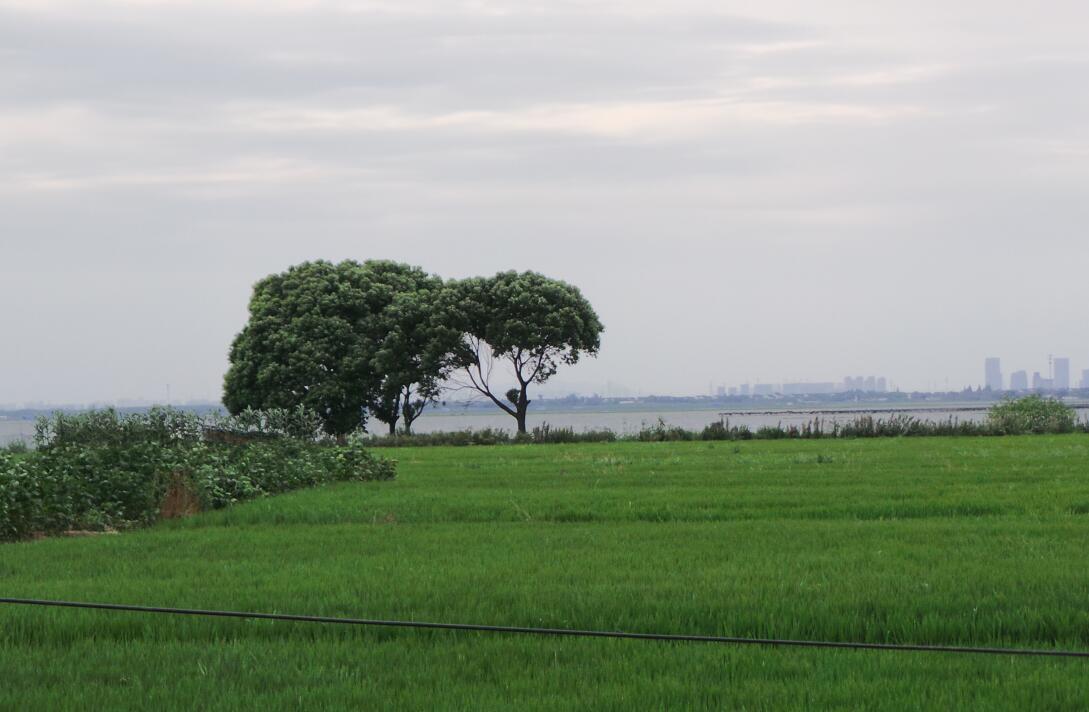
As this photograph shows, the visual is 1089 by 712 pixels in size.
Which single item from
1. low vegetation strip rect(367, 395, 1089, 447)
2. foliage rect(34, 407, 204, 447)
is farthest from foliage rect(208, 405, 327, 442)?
low vegetation strip rect(367, 395, 1089, 447)

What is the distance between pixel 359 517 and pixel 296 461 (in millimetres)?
7696

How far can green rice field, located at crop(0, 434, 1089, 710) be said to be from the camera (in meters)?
8.09

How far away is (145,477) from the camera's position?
2066 centimetres

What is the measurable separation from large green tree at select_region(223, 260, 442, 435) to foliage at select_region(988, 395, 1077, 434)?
95.3ft

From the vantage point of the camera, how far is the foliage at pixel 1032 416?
52.8m

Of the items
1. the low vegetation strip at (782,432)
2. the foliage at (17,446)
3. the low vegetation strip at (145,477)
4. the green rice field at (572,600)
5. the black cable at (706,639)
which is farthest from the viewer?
the low vegetation strip at (782,432)

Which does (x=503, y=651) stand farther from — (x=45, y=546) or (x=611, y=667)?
(x=45, y=546)

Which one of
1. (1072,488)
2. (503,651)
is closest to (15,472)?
(503,651)

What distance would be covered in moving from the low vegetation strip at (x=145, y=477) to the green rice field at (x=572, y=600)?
1088mm

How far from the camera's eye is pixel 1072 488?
69.2ft

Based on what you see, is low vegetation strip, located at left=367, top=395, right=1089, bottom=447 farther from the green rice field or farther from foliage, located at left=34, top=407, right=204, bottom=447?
the green rice field

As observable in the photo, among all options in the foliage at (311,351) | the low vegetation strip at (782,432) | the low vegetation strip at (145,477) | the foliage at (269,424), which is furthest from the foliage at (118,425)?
the foliage at (311,351)

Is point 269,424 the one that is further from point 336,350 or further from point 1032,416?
point 1032,416

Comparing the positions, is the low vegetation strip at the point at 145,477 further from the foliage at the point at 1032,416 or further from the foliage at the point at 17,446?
the foliage at the point at 1032,416
